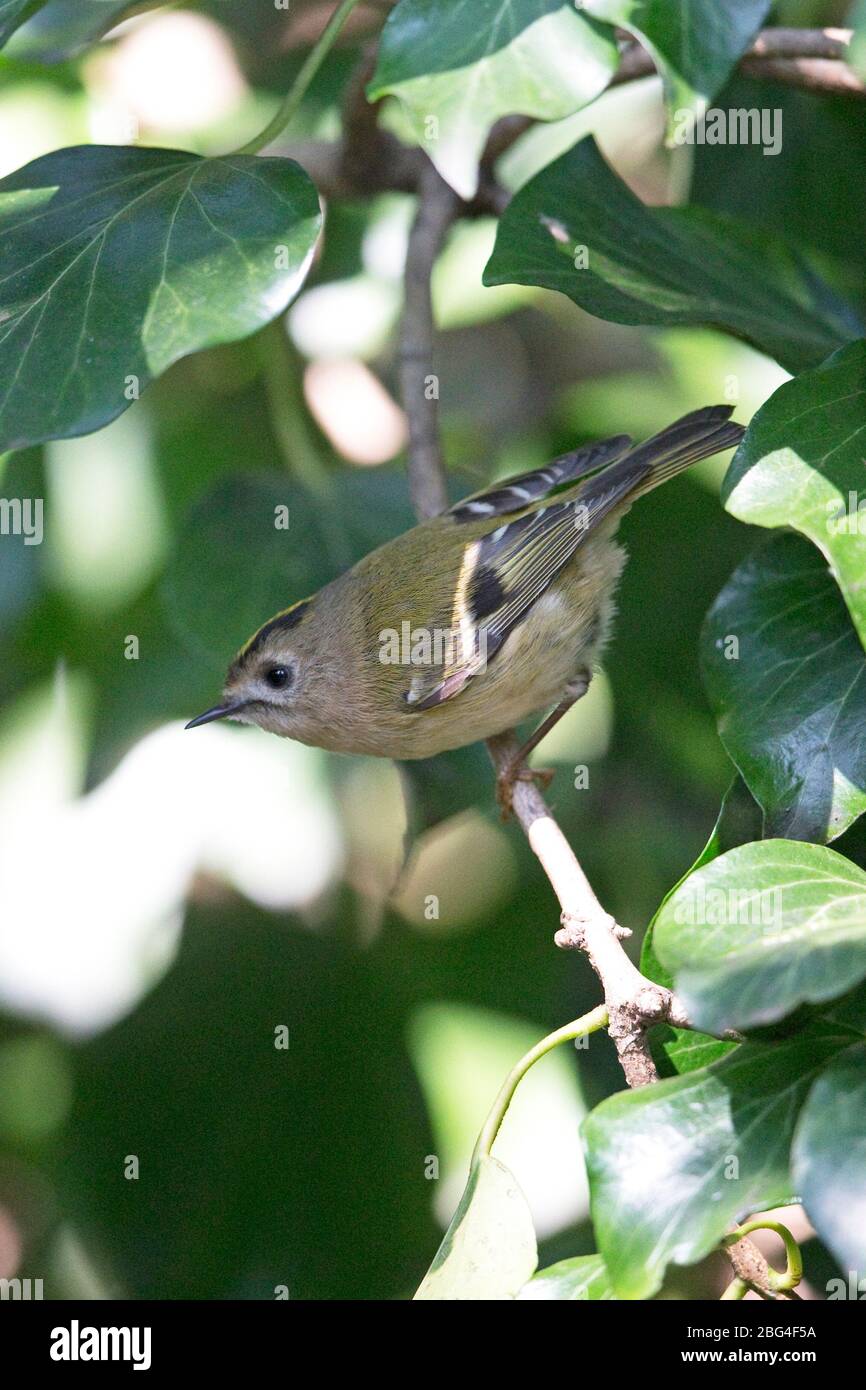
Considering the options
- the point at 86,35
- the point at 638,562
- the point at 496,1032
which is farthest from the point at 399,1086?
the point at 86,35

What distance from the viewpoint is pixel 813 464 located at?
1.28m

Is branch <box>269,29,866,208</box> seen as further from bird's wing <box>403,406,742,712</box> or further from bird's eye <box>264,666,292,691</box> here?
bird's eye <box>264,666,292,691</box>

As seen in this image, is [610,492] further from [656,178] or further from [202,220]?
[656,178]

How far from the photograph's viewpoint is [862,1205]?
942 mm

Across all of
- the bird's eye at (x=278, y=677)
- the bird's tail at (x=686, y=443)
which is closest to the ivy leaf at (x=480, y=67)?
the bird's tail at (x=686, y=443)

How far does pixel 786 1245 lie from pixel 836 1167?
13.3 inches

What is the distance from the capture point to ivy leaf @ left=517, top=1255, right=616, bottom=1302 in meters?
1.23

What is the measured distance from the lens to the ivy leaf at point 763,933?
3.12 feet

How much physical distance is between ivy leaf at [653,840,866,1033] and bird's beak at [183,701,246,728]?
116 centimetres

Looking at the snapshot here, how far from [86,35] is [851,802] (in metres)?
1.49

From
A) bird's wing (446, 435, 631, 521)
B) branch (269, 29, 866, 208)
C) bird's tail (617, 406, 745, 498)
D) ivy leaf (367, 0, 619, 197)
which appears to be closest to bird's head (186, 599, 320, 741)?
bird's wing (446, 435, 631, 521)

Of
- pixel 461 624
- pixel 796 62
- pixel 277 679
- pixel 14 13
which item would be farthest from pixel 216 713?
pixel 796 62

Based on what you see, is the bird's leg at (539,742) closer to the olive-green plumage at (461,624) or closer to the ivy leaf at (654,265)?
the olive-green plumage at (461,624)

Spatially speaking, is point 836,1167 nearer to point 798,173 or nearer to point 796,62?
point 796,62
